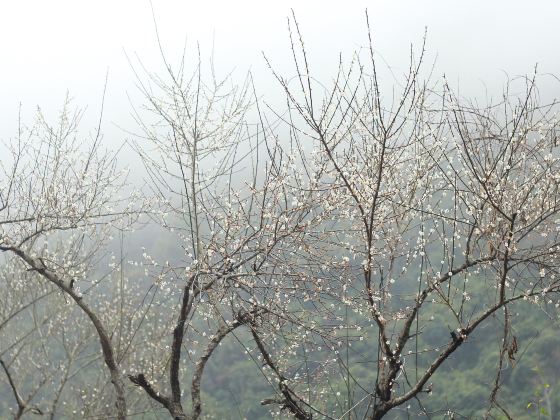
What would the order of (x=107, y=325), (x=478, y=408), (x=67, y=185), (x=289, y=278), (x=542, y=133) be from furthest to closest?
1. (x=478, y=408)
2. (x=107, y=325)
3. (x=67, y=185)
4. (x=289, y=278)
5. (x=542, y=133)

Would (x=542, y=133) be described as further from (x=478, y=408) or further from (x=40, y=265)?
(x=478, y=408)

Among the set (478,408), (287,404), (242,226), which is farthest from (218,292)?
(478,408)

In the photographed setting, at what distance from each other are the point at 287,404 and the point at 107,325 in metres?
7.38

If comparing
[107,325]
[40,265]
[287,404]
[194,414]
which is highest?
[107,325]

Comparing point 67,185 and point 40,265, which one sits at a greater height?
point 67,185

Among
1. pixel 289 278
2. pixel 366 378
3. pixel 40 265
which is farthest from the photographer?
pixel 366 378

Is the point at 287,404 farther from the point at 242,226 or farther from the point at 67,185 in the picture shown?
the point at 67,185

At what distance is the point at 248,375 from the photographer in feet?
70.8

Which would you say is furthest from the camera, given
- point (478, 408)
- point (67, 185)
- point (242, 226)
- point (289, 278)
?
point (478, 408)

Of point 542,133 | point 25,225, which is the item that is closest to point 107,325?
point 25,225

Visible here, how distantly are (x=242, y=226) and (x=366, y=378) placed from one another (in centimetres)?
1584

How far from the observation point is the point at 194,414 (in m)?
4.99

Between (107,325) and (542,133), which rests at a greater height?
(107,325)

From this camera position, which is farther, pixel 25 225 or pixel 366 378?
pixel 366 378
